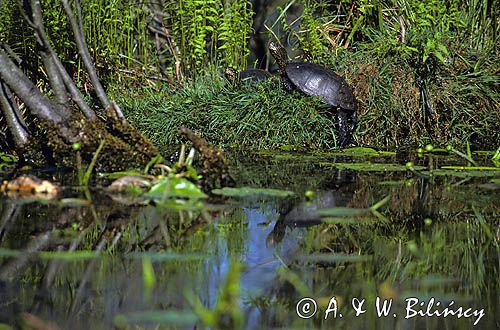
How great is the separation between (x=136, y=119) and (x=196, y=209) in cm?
338

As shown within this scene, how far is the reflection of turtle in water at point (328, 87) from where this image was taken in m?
6.72

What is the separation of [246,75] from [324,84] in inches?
30.5

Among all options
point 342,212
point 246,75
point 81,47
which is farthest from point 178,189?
point 246,75

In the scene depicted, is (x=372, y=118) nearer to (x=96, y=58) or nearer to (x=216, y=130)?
(x=216, y=130)

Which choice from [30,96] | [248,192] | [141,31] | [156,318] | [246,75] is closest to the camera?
[156,318]

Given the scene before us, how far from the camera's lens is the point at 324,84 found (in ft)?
22.6

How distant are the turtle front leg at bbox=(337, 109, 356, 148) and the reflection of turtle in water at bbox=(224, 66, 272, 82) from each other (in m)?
0.87

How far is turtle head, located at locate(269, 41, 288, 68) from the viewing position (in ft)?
24.3

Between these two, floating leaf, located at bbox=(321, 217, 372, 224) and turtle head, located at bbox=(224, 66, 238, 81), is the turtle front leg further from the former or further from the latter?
floating leaf, located at bbox=(321, 217, 372, 224)

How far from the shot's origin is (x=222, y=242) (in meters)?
3.21

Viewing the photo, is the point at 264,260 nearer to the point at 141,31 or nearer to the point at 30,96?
the point at 30,96

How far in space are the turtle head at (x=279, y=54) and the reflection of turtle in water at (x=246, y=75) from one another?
0.53 ft

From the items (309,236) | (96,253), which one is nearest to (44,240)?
(96,253)

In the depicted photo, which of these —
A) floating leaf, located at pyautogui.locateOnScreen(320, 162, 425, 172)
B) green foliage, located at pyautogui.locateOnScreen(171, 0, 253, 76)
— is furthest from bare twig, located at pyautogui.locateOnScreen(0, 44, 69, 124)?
green foliage, located at pyautogui.locateOnScreen(171, 0, 253, 76)
